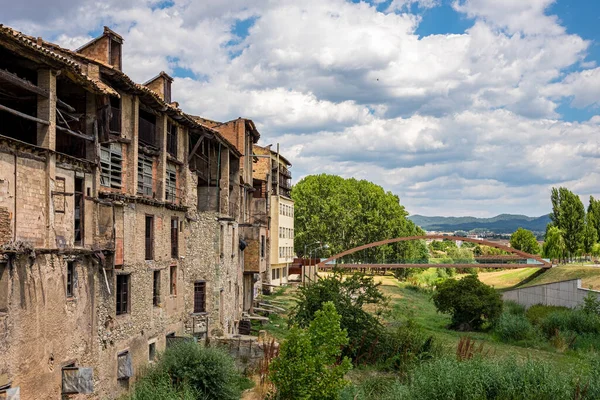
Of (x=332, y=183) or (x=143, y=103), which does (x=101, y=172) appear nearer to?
(x=143, y=103)

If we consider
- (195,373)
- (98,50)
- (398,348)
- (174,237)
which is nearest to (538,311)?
(398,348)

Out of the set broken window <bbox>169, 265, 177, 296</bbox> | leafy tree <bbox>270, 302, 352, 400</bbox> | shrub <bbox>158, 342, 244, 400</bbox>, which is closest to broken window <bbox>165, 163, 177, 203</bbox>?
broken window <bbox>169, 265, 177, 296</bbox>

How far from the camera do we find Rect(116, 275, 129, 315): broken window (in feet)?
73.9

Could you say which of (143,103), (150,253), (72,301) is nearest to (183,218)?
(150,253)

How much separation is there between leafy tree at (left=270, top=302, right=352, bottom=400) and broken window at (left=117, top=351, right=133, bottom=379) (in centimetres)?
499

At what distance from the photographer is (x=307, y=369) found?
21.3m

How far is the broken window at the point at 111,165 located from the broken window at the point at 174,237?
4.64 m

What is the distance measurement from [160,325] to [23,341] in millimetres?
9812

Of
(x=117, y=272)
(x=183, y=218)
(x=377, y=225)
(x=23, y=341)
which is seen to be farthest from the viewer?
(x=377, y=225)

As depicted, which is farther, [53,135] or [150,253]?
[150,253]

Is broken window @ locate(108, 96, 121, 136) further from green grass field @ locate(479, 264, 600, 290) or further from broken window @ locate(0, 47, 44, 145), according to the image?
green grass field @ locate(479, 264, 600, 290)

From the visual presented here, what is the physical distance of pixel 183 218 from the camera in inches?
1133

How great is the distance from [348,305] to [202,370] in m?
13.4

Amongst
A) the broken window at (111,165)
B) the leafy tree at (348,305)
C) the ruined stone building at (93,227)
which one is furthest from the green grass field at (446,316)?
the broken window at (111,165)
